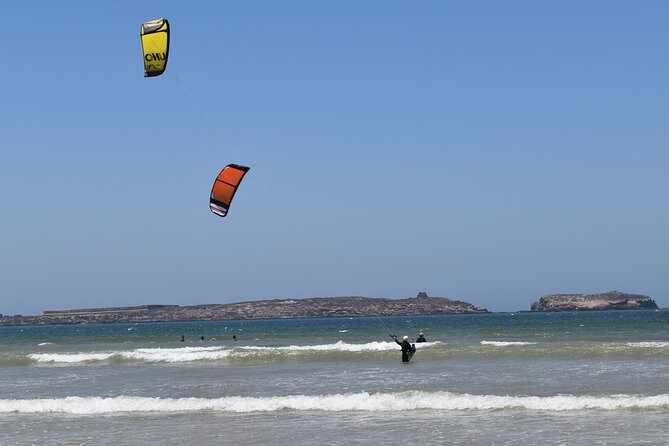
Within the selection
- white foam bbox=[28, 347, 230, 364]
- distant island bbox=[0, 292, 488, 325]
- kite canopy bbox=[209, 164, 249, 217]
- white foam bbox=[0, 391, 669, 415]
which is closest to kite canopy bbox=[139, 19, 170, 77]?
kite canopy bbox=[209, 164, 249, 217]

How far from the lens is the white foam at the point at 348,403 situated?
13820 mm

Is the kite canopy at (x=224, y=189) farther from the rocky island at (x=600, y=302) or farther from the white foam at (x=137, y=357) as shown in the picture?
the rocky island at (x=600, y=302)

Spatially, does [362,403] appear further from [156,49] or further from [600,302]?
[600,302]

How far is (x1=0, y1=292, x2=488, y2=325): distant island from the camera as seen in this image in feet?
566

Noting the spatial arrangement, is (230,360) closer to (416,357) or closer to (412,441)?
(416,357)

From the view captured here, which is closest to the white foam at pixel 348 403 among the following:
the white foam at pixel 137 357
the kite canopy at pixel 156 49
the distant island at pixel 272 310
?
the kite canopy at pixel 156 49

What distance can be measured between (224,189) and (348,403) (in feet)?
17.1

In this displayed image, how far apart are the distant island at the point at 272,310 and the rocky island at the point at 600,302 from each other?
19.4 metres

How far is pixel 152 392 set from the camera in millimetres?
18422

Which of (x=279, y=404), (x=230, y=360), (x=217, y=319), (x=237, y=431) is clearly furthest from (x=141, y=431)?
(x=217, y=319)

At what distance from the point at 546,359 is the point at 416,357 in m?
4.13

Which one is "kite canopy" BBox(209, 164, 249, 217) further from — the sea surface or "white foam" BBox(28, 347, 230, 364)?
"white foam" BBox(28, 347, 230, 364)

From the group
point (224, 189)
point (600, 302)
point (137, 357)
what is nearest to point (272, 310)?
point (600, 302)

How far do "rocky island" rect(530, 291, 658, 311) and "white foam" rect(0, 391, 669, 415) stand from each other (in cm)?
15807
